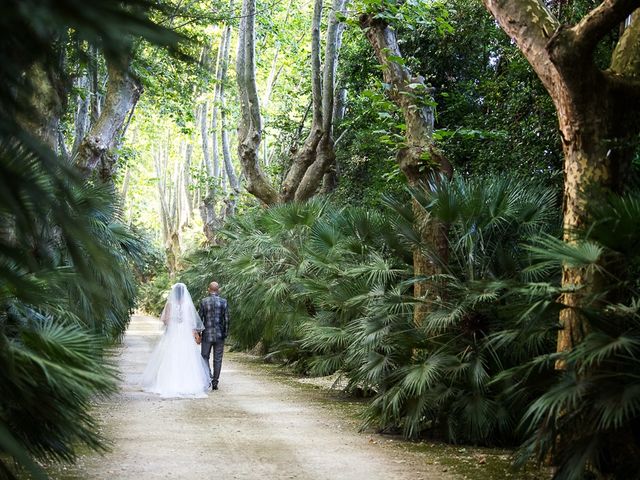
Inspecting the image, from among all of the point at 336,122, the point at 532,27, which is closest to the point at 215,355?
the point at 532,27

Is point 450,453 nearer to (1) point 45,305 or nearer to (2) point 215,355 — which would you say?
(1) point 45,305

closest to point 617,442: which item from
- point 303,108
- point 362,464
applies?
point 362,464

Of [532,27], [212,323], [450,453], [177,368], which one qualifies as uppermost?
[532,27]

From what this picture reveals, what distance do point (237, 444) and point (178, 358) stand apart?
5.91m

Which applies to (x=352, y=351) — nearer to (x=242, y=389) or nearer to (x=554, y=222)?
(x=554, y=222)

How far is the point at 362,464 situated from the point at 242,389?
7.59 m

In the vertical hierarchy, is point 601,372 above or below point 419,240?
below

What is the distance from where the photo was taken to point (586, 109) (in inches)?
326

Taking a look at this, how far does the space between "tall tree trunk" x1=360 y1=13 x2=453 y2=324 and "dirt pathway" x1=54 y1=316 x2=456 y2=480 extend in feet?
6.53

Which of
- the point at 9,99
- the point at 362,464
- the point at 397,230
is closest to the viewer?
the point at 9,99

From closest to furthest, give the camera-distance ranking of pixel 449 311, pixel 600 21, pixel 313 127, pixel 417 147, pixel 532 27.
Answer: pixel 600 21, pixel 532 27, pixel 449 311, pixel 417 147, pixel 313 127

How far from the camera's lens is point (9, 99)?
2492 mm

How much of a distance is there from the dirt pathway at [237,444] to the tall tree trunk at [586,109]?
246 centimetres

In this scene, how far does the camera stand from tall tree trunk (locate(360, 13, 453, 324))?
11.9 metres
